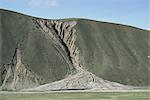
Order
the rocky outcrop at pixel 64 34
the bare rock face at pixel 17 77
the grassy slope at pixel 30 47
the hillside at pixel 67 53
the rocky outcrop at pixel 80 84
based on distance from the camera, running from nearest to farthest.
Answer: the rocky outcrop at pixel 80 84, the bare rock face at pixel 17 77, the hillside at pixel 67 53, the grassy slope at pixel 30 47, the rocky outcrop at pixel 64 34

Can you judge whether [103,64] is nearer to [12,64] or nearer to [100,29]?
[100,29]

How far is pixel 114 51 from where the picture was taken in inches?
5005

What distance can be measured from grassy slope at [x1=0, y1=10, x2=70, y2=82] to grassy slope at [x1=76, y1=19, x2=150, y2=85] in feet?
37.5

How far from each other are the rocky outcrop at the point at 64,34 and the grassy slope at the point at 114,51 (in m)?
2.04

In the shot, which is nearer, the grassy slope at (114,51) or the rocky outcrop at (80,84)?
the rocky outcrop at (80,84)

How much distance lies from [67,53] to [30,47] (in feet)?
45.1

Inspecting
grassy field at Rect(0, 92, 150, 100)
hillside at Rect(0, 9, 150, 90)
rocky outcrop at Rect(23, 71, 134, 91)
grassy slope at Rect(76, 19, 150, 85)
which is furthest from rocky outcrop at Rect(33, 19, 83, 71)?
grassy field at Rect(0, 92, 150, 100)

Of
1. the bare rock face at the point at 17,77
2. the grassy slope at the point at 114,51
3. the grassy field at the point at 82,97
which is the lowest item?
the grassy field at the point at 82,97

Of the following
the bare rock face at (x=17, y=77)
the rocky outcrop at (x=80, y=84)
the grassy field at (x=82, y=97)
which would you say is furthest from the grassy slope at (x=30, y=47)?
the grassy field at (x=82, y=97)

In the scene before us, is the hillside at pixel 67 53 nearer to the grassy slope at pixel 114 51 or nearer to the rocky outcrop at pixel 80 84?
A: the grassy slope at pixel 114 51

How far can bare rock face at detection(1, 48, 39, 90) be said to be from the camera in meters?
102

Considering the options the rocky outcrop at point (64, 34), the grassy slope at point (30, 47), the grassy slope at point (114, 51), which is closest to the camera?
the grassy slope at point (30, 47)

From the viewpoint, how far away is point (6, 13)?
119 metres

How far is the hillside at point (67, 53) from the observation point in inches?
4134
